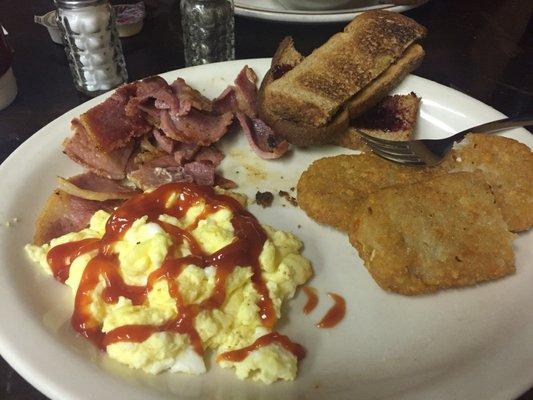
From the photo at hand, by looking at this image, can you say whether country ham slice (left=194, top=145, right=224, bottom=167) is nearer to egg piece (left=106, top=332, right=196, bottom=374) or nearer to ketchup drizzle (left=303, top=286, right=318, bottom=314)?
ketchup drizzle (left=303, top=286, right=318, bottom=314)

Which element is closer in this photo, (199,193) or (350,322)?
(350,322)

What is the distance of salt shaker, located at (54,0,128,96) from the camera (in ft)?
7.91

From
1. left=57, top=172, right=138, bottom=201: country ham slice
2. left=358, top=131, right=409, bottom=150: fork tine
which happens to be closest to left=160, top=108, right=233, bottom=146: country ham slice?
left=57, top=172, right=138, bottom=201: country ham slice

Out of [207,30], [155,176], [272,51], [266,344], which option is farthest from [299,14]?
[266,344]

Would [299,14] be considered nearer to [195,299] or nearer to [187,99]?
[187,99]

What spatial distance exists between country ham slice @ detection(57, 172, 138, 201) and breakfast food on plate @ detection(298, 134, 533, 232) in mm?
742

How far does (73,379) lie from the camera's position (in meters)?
1.31

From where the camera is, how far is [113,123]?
209 centimetres

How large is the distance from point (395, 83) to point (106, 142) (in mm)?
1428

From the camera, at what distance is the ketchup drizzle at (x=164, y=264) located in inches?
57.0

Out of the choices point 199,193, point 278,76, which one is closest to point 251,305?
point 199,193

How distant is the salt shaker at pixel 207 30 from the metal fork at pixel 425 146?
1.15 meters

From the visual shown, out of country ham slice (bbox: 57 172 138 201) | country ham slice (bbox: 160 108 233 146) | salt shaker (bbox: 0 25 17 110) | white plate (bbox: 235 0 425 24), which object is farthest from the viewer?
white plate (bbox: 235 0 425 24)

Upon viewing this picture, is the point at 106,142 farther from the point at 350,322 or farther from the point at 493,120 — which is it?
the point at 493,120
